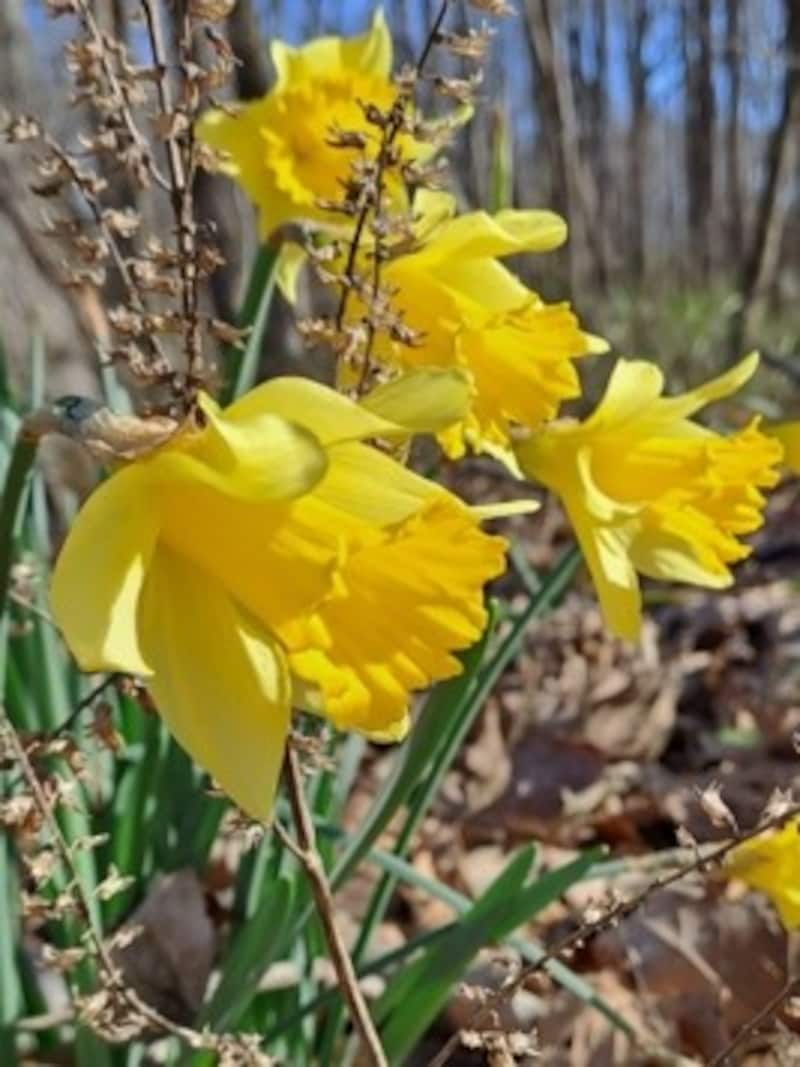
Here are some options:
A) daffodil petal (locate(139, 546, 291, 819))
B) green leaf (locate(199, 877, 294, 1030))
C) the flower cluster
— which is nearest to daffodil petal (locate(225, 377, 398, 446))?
the flower cluster

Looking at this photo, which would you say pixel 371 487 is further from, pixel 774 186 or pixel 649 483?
pixel 774 186

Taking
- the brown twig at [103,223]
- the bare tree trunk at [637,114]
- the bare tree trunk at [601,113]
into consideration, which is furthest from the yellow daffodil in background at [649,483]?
the bare tree trunk at [637,114]

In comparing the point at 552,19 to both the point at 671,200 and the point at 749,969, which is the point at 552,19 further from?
the point at 671,200

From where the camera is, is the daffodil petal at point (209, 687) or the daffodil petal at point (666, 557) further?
the daffodil petal at point (666, 557)

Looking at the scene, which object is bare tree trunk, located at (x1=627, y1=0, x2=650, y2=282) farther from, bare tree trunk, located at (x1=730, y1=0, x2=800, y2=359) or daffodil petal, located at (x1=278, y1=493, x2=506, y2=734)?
daffodil petal, located at (x1=278, y1=493, x2=506, y2=734)

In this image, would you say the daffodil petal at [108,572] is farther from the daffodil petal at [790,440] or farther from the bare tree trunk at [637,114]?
the bare tree trunk at [637,114]

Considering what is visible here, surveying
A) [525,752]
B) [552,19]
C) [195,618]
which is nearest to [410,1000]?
[195,618]

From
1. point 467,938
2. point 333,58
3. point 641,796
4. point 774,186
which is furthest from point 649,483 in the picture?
point 774,186
